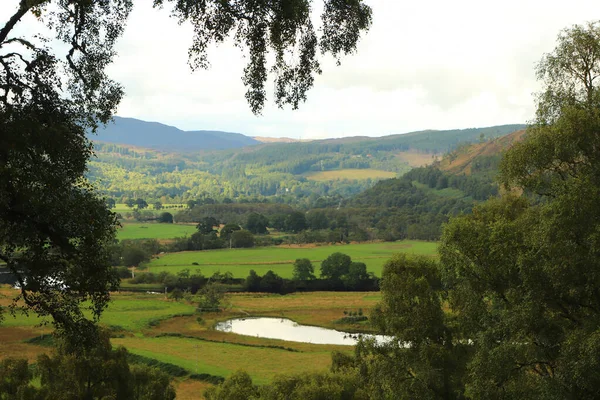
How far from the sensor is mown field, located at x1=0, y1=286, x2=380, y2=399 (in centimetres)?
4638

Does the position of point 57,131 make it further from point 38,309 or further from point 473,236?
point 473,236

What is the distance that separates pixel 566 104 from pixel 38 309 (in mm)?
13430

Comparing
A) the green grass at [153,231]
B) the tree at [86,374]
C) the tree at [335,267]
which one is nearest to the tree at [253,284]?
the tree at [335,267]

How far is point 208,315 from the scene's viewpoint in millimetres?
72312

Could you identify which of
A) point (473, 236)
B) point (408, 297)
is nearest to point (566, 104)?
point (473, 236)

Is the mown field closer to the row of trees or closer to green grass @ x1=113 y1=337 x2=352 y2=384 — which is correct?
green grass @ x1=113 y1=337 x2=352 y2=384

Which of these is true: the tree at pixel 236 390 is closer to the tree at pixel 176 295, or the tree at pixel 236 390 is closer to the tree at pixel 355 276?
the tree at pixel 176 295

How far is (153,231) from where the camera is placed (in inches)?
6161

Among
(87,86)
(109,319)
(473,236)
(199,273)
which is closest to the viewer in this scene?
(87,86)

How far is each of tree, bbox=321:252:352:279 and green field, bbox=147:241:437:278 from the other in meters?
5.84

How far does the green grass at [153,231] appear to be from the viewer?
14400 cm

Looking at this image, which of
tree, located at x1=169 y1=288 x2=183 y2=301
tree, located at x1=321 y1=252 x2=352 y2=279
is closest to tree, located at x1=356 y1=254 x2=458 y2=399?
tree, located at x1=169 y1=288 x2=183 y2=301

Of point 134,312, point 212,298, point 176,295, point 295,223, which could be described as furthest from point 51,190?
point 295,223

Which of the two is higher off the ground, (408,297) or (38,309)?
(38,309)
